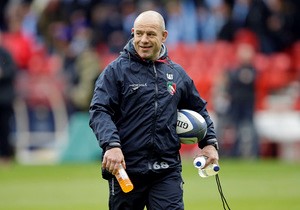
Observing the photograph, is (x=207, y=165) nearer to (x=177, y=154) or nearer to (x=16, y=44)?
(x=177, y=154)

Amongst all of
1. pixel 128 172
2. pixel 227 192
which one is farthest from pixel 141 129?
pixel 227 192

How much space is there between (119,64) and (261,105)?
16792 millimetres

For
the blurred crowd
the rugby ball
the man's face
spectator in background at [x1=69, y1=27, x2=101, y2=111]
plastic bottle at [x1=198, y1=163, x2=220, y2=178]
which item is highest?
the blurred crowd

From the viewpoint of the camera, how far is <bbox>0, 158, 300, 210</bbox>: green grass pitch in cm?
1518

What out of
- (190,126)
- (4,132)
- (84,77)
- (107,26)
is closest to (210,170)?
(190,126)

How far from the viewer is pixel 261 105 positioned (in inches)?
1001

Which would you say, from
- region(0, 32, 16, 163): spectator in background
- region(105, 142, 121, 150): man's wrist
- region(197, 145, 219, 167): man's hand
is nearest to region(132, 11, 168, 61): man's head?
region(105, 142, 121, 150): man's wrist

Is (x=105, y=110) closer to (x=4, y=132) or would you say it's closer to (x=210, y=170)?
(x=210, y=170)

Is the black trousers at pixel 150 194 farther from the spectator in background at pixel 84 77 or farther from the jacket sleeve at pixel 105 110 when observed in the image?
the spectator in background at pixel 84 77

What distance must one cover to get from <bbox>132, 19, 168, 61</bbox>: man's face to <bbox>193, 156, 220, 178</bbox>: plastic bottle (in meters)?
1.02

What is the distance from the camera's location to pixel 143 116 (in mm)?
8891

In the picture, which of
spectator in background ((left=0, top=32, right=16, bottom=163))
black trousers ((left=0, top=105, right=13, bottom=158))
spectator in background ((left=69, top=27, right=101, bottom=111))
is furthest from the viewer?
spectator in background ((left=69, top=27, right=101, bottom=111))

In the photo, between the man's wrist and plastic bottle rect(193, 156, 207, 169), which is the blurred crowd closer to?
plastic bottle rect(193, 156, 207, 169)

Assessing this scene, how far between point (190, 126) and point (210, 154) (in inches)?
13.5
